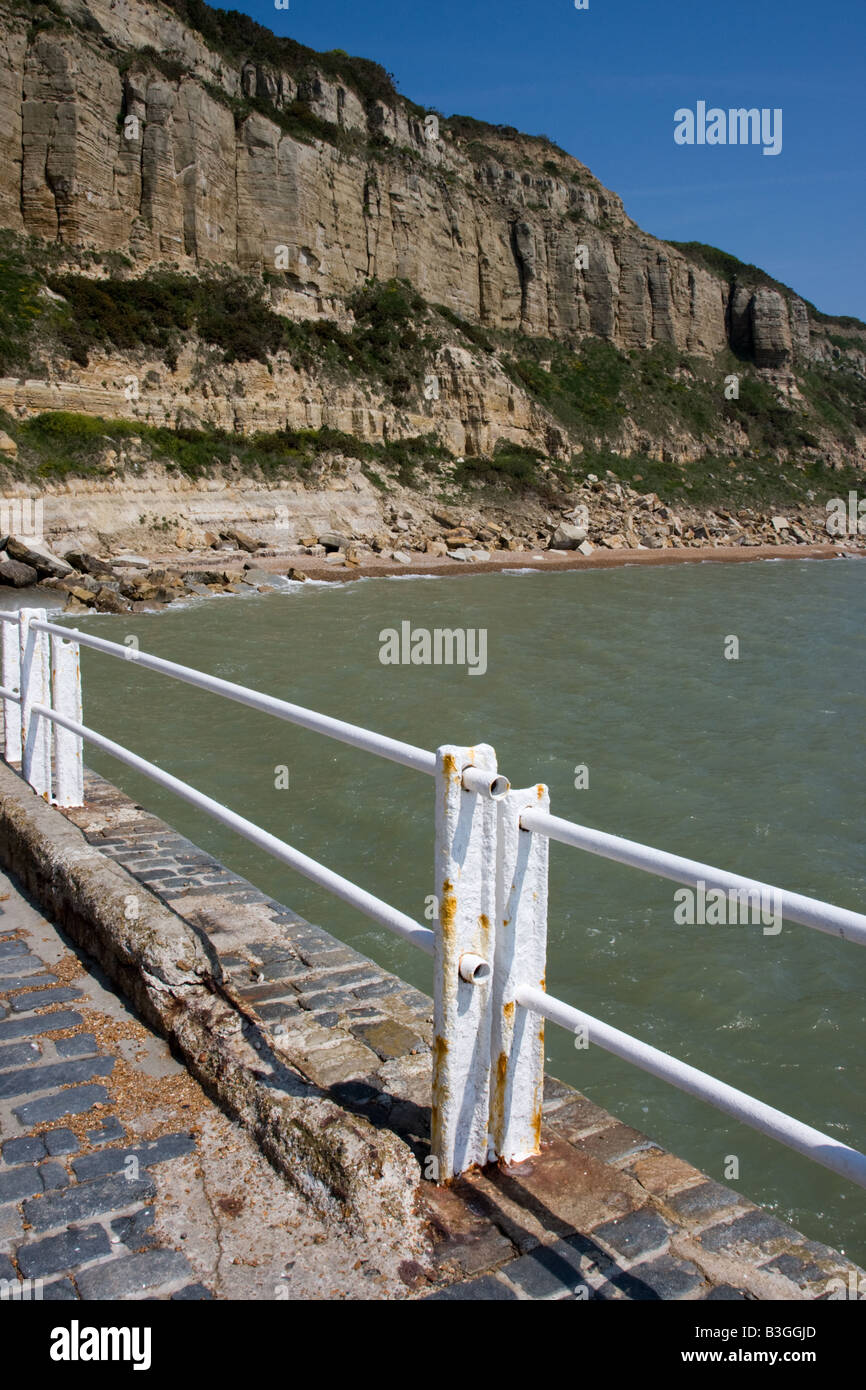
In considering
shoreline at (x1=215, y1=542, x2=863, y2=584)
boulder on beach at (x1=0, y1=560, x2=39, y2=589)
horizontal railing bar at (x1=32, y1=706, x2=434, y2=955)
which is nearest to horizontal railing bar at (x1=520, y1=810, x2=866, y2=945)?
horizontal railing bar at (x1=32, y1=706, x2=434, y2=955)

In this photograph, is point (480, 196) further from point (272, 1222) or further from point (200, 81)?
point (272, 1222)

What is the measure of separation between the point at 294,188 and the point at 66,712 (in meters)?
41.3

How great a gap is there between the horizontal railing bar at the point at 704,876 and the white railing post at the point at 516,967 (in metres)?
0.06

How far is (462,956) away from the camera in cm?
239

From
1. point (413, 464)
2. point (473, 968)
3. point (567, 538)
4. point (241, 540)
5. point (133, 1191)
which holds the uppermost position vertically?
point (413, 464)

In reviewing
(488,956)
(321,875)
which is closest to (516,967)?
(488,956)

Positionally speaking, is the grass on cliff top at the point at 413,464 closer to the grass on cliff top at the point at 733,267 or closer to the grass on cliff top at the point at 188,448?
the grass on cliff top at the point at 188,448

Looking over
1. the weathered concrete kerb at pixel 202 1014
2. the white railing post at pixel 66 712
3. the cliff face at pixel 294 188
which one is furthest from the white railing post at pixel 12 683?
the cliff face at pixel 294 188

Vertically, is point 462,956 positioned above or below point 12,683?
below

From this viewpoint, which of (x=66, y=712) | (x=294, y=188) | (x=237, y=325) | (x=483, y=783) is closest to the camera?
(x=483, y=783)

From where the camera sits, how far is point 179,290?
1364 inches

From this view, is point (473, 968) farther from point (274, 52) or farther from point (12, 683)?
point (274, 52)

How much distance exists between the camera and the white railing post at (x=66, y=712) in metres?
5.13
